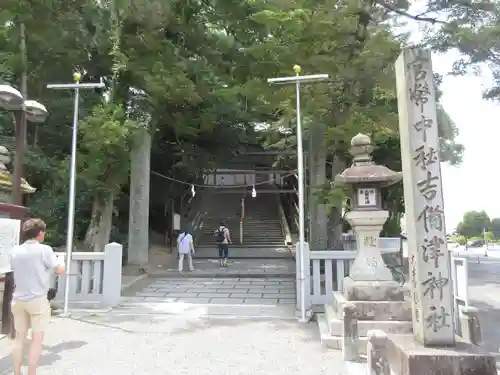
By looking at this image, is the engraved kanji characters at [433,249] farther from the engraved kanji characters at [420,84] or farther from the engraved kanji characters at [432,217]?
the engraved kanji characters at [420,84]

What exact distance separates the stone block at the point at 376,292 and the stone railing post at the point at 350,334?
1.12 metres

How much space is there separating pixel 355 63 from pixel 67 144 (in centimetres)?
1163

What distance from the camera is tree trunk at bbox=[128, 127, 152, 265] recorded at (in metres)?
14.2

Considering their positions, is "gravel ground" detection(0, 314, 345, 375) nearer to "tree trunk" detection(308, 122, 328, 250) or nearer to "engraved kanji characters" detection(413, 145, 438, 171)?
"engraved kanji characters" detection(413, 145, 438, 171)

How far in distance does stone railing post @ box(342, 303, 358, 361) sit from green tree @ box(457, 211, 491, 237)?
62.0 m

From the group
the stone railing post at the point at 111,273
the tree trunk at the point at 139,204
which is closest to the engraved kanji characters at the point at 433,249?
the stone railing post at the point at 111,273

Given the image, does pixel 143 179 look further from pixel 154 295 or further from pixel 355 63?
pixel 355 63

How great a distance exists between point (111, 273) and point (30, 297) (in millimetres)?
4927

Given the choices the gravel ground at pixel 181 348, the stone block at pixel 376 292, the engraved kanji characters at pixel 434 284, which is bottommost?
the gravel ground at pixel 181 348

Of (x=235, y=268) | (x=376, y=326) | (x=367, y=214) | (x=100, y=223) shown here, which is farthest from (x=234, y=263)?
(x=376, y=326)

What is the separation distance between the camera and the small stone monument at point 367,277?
591 cm

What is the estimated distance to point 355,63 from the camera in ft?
30.6

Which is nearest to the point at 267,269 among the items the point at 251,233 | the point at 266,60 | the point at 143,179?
the point at 143,179

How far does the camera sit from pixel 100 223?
13.0 meters
